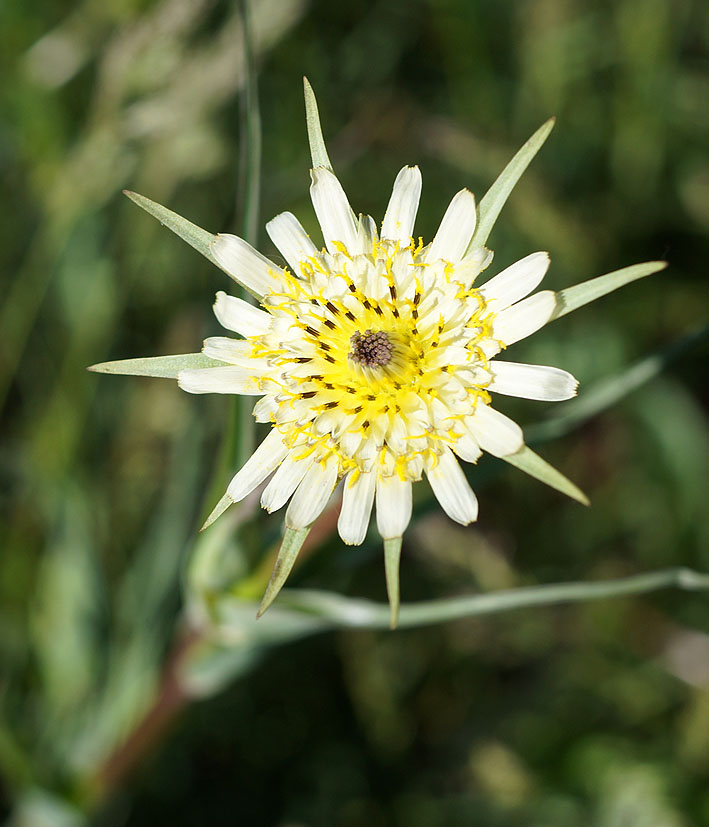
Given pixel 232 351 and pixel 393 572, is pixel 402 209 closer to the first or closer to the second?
pixel 232 351

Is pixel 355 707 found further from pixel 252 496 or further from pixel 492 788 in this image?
pixel 252 496

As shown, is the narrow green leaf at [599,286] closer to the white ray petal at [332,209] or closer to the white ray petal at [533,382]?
the white ray petal at [533,382]

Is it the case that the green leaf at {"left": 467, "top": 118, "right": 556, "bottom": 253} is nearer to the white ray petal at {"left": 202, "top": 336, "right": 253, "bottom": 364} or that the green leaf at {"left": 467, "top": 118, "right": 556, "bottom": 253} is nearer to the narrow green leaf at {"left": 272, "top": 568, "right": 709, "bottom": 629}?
the white ray petal at {"left": 202, "top": 336, "right": 253, "bottom": 364}

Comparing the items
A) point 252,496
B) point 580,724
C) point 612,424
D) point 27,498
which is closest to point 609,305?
point 612,424

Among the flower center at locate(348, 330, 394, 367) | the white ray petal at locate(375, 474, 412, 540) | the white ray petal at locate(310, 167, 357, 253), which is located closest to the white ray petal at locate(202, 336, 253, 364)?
the flower center at locate(348, 330, 394, 367)

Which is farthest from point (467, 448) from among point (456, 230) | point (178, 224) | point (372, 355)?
point (178, 224)

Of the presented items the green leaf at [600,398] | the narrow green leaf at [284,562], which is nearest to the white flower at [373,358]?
the narrow green leaf at [284,562]
